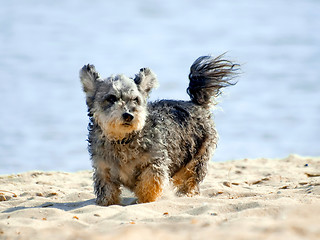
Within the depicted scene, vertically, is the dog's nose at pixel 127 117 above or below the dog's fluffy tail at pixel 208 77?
below

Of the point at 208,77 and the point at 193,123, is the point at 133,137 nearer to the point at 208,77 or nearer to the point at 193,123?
A: the point at 193,123

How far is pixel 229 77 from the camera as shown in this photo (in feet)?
27.3

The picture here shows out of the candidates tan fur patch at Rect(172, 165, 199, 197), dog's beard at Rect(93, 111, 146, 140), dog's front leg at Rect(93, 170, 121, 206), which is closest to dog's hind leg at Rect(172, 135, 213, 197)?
tan fur patch at Rect(172, 165, 199, 197)

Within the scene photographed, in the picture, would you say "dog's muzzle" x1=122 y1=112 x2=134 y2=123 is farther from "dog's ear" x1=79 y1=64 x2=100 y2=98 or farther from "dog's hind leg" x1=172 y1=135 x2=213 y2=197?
"dog's hind leg" x1=172 y1=135 x2=213 y2=197

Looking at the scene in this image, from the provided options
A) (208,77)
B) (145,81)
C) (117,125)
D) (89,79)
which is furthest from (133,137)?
(208,77)

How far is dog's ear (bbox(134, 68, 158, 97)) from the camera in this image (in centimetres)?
720

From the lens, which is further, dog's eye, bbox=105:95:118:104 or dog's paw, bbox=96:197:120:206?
dog's paw, bbox=96:197:120:206

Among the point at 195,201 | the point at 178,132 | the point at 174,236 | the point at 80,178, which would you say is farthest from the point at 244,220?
the point at 80,178

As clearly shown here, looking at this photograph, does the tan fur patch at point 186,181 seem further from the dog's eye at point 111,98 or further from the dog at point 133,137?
the dog's eye at point 111,98

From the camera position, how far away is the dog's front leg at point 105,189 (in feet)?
22.7

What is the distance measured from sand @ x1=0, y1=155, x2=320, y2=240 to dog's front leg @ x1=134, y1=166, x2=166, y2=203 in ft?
0.51

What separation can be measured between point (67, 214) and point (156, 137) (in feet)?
4.97

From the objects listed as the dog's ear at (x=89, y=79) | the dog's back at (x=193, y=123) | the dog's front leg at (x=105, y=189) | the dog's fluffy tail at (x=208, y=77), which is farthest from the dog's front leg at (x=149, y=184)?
the dog's fluffy tail at (x=208, y=77)

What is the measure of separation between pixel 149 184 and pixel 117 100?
103 centimetres
